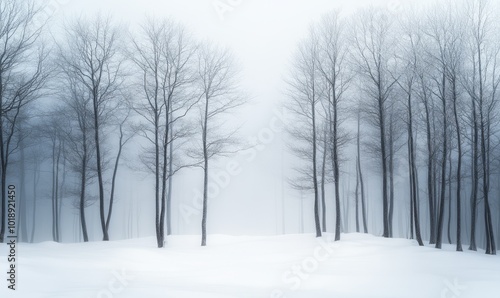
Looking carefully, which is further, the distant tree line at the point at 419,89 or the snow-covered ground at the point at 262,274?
the distant tree line at the point at 419,89

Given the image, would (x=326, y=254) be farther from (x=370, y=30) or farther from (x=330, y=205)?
(x=330, y=205)

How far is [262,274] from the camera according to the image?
10.1 metres

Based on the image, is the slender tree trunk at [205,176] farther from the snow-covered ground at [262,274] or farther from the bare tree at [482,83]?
the bare tree at [482,83]

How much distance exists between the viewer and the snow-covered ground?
7.01 m

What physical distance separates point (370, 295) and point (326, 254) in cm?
643

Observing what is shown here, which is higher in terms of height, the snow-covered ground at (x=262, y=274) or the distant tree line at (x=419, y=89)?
the distant tree line at (x=419, y=89)

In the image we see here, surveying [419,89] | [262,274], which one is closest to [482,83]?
[419,89]

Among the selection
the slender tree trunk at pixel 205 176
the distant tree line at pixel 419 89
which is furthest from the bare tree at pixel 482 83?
the slender tree trunk at pixel 205 176

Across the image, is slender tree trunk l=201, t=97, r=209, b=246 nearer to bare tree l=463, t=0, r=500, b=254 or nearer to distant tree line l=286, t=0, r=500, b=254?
distant tree line l=286, t=0, r=500, b=254

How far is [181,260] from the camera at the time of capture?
1346 cm

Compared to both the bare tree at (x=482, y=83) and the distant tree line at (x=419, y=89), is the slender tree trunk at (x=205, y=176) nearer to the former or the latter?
the distant tree line at (x=419, y=89)

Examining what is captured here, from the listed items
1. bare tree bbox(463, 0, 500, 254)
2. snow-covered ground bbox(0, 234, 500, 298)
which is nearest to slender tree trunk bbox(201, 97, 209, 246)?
snow-covered ground bbox(0, 234, 500, 298)

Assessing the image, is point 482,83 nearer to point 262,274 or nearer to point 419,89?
point 419,89

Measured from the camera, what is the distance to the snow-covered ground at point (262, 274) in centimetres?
701
